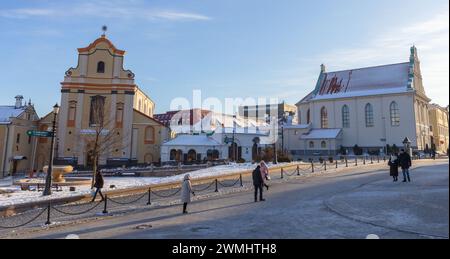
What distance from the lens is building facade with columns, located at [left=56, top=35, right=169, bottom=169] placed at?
160 ft

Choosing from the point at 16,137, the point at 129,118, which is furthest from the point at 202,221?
the point at 16,137

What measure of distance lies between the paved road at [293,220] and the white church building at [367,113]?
51538 millimetres

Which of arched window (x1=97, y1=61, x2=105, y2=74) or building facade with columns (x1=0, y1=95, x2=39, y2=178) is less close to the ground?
arched window (x1=97, y1=61, x2=105, y2=74)

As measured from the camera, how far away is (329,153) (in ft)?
204

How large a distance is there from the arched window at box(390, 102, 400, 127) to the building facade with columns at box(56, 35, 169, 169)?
44756 mm

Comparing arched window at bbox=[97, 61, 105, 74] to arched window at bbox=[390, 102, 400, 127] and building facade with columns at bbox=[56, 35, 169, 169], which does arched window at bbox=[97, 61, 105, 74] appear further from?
arched window at bbox=[390, 102, 400, 127]

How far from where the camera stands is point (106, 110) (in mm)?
49562

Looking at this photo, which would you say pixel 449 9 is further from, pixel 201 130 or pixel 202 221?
pixel 201 130

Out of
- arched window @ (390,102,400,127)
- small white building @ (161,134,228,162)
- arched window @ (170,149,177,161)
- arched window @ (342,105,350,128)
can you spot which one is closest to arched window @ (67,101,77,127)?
small white building @ (161,134,228,162)

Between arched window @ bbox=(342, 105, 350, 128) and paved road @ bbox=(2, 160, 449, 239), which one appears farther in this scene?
arched window @ bbox=(342, 105, 350, 128)

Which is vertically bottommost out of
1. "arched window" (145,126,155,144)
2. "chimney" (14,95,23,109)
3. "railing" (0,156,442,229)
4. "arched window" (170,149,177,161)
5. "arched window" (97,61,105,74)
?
"railing" (0,156,442,229)

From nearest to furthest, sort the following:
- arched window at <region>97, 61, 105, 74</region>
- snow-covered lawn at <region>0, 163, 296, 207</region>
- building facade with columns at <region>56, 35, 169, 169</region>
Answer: snow-covered lawn at <region>0, 163, 296, 207</region> < building facade with columns at <region>56, 35, 169, 169</region> < arched window at <region>97, 61, 105, 74</region>

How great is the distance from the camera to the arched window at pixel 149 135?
52.0 metres

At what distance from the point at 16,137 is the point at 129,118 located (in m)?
16.8
